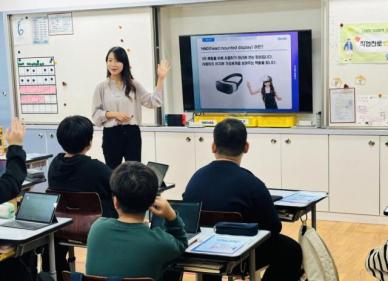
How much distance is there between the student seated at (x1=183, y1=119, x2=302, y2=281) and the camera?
2916mm

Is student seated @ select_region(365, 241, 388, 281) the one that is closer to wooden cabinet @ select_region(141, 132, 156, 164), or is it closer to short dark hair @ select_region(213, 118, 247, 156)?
short dark hair @ select_region(213, 118, 247, 156)

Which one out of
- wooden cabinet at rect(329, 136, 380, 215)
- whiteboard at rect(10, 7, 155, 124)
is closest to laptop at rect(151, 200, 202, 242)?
wooden cabinet at rect(329, 136, 380, 215)

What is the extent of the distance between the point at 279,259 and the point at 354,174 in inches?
104

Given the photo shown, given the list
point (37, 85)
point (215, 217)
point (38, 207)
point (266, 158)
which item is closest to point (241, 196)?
point (215, 217)

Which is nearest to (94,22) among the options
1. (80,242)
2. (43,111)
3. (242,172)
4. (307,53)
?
(43,111)

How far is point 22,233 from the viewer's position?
2777mm

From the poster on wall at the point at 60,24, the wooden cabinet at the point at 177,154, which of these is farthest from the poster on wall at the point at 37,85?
the wooden cabinet at the point at 177,154

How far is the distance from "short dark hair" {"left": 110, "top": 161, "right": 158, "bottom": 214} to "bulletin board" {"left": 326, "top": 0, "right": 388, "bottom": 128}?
11.7 feet

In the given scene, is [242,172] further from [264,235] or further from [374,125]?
[374,125]

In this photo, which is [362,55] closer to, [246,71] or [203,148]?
[246,71]

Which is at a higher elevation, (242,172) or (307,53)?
(307,53)

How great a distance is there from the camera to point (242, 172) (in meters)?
2.96

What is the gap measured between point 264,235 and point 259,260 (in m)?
0.45

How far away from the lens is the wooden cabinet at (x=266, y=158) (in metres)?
5.82
